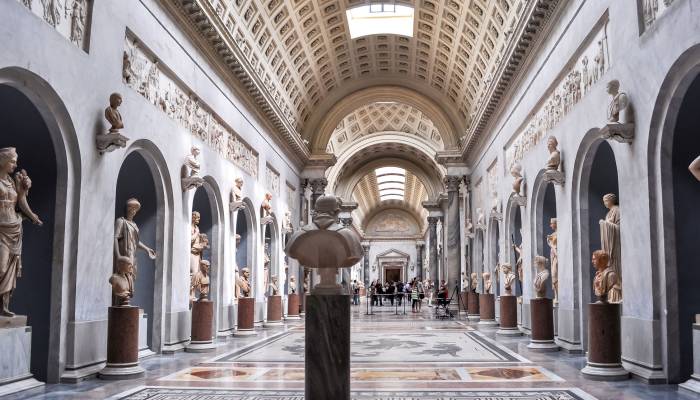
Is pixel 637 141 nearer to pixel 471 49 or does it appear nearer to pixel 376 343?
pixel 376 343

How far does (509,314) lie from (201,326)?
9201 mm

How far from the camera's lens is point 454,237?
104ft

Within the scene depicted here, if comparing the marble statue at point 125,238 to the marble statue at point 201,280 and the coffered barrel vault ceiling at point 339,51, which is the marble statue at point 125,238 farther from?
the coffered barrel vault ceiling at point 339,51

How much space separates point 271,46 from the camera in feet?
73.5

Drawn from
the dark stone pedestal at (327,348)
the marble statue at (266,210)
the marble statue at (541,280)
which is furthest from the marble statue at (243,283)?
the dark stone pedestal at (327,348)

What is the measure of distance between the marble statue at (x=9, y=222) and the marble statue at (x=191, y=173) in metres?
6.21

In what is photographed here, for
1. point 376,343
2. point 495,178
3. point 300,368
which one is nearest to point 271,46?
point 495,178

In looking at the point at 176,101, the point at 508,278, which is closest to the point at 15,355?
the point at 176,101

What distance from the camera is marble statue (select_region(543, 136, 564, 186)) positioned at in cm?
1398

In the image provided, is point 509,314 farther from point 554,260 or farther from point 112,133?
point 112,133

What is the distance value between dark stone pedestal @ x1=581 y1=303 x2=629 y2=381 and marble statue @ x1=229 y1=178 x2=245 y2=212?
11.6 metres

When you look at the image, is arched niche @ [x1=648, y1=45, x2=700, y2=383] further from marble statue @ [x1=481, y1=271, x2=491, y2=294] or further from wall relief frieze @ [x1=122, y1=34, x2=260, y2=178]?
marble statue @ [x1=481, y1=271, x2=491, y2=294]

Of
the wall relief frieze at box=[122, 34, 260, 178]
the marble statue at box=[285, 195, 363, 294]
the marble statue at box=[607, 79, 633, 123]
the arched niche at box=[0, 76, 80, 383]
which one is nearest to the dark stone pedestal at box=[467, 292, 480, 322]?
the wall relief frieze at box=[122, 34, 260, 178]

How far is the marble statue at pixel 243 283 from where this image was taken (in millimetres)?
19719
